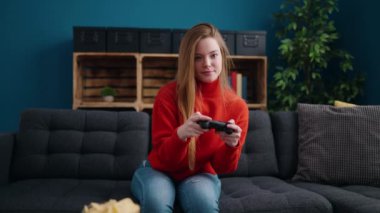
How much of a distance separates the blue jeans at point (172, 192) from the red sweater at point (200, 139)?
42 millimetres

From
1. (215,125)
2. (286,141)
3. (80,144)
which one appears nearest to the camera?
(215,125)

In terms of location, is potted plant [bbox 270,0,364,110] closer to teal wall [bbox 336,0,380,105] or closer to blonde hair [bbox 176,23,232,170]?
teal wall [bbox 336,0,380,105]

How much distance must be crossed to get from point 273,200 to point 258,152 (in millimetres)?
485

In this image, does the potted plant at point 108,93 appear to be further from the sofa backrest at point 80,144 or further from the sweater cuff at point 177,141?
the sweater cuff at point 177,141

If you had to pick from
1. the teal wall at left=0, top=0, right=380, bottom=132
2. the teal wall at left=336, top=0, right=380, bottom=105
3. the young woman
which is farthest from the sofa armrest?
the teal wall at left=336, top=0, right=380, bottom=105

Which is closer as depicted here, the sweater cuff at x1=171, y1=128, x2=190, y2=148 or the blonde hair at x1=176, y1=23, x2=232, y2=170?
the sweater cuff at x1=171, y1=128, x2=190, y2=148

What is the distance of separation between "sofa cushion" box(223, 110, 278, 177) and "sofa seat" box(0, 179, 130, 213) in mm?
588

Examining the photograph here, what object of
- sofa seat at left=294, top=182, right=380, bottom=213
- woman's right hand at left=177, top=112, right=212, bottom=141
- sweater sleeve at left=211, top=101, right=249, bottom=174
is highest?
woman's right hand at left=177, top=112, right=212, bottom=141

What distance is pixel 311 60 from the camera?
2740 mm

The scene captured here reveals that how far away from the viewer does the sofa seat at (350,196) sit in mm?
1254

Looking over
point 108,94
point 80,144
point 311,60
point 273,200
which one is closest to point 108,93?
point 108,94

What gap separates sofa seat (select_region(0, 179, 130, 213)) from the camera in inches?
49.1

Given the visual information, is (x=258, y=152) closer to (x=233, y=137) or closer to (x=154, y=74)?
(x=233, y=137)

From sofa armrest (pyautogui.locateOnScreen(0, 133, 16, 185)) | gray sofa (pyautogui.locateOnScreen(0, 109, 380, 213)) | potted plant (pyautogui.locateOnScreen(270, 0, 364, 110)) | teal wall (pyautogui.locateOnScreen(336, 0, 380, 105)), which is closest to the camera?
gray sofa (pyautogui.locateOnScreen(0, 109, 380, 213))
